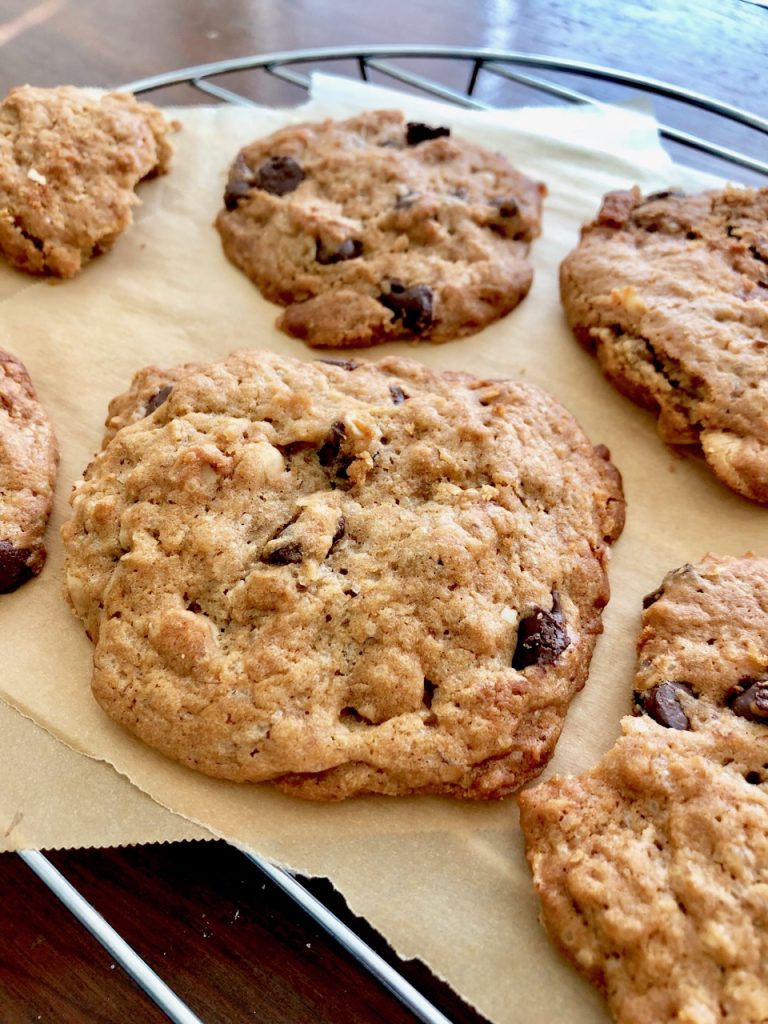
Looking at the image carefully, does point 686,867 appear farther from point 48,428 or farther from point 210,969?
point 48,428

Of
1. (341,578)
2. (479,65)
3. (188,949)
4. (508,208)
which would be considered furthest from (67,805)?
(479,65)

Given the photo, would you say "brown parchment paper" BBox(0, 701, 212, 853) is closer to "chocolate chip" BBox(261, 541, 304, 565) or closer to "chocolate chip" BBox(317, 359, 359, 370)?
"chocolate chip" BBox(261, 541, 304, 565)

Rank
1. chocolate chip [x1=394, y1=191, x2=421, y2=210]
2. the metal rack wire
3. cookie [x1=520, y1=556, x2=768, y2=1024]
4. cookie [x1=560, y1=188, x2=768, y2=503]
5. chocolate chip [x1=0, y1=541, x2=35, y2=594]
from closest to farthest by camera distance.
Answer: cookie [x1=520, y1=556, x2=768, y2=1024] < chocolate chip [x1=0, y1=541, x2=35, y2=594] < cookie [x1=560, y1=188, x2=768, y2=503] < chocolate chip [x1=394, y1=191, x2=421, y2=210] < the metal rack wire

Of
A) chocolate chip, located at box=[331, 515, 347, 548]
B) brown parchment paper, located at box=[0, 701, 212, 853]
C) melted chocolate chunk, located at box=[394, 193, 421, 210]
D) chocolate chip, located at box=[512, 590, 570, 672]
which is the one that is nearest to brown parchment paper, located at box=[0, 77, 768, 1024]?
brown parchment paper, located at box=[0, 701, 212, 853]

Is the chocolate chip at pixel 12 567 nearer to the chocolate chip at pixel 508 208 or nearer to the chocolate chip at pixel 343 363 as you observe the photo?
the chocolate chip at pixel 343 363

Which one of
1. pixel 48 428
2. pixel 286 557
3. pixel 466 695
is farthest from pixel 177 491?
pixel 466 695
